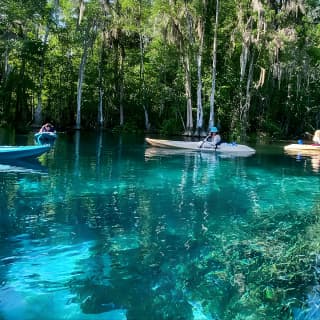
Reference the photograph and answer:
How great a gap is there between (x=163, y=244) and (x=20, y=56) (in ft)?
120

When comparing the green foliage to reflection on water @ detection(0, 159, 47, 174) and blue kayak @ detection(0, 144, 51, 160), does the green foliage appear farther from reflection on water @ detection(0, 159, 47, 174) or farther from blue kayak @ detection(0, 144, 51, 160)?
reflection on water @ detection(0, 159, 47, 174)

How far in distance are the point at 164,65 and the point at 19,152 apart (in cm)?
2552

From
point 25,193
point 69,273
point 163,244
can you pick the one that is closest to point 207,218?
point 163,244

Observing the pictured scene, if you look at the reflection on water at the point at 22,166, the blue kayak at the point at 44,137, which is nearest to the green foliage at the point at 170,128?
the blue kayak at the point at 44,137

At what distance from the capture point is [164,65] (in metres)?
40.0

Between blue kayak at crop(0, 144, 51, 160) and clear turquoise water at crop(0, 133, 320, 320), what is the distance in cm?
159

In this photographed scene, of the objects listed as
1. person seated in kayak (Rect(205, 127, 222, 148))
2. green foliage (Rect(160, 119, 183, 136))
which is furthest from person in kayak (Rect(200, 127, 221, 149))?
green foliage (Rect(160, 119, 183, 136))

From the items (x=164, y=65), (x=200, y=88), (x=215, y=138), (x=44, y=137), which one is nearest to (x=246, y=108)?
(x=200, y=88)

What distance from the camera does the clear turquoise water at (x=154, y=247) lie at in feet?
17.5

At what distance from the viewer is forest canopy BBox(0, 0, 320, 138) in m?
33.8

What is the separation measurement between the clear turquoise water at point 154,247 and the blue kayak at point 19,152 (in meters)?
1.59

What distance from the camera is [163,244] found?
756 centimetres

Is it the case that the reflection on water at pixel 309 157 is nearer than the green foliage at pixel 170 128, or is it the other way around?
the reflection on water at pixel 309 157

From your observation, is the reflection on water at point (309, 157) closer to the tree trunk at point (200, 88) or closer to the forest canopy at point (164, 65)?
the forest canopy at point (164, 65)
